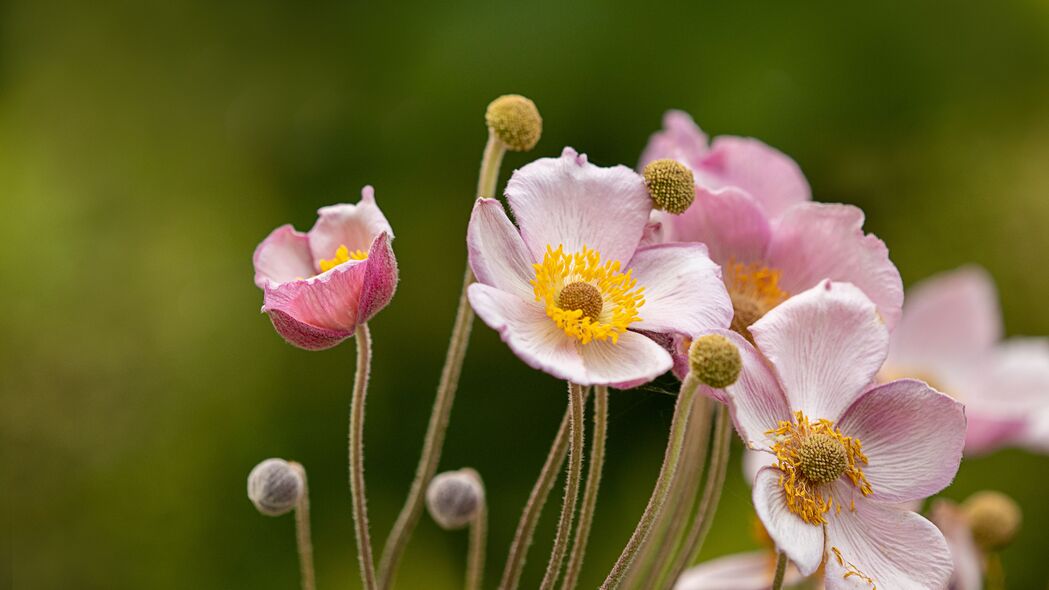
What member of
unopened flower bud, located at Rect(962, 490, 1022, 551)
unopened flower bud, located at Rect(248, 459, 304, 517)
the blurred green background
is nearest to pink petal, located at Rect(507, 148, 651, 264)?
unopened flower bud, located at Rect(248, 459, 304, 517)

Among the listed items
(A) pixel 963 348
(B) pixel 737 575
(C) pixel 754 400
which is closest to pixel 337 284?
(C) pixel 754 400

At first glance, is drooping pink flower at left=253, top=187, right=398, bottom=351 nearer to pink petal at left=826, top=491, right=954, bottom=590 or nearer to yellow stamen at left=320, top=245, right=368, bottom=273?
yellow stamen at left=320, top=245, right=368, bottom=273

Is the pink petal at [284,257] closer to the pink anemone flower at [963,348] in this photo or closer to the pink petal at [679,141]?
the pink petal at [679,141]

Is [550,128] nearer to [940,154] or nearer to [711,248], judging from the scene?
[940,154]

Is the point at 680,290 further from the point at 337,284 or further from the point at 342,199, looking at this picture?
the point at 342,199

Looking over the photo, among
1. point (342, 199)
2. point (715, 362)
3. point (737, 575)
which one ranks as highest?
point (342, 199)

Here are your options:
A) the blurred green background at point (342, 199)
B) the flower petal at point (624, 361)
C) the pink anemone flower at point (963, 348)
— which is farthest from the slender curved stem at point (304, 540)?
the blurred green background at point (342, 199)

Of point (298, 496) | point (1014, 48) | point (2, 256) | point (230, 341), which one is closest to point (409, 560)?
point (230, 341)
